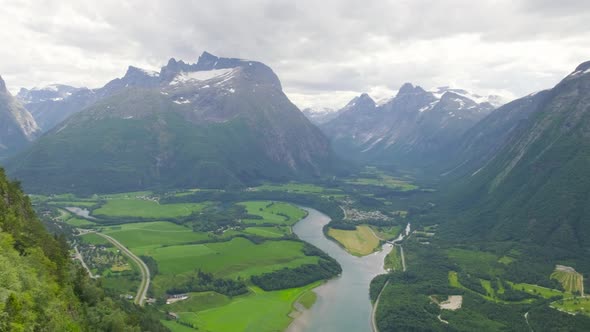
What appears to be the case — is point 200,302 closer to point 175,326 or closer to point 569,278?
point 175,326

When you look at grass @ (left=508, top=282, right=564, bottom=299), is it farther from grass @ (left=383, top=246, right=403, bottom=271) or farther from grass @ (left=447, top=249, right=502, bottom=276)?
grass @ (left=383, top=246, right=403, bottom=271)

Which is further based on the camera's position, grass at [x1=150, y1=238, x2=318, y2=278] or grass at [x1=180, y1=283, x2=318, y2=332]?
grass at [x1=150, y1=238, x2=318, y2=278]

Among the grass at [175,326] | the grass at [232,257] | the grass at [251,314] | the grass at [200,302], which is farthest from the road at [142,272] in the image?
the grass at [251,314]

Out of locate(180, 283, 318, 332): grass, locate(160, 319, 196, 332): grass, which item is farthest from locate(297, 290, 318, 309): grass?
locate(160, 319, 196, 332): grass

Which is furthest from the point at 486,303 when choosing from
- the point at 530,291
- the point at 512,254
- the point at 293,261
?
the point at 293,261

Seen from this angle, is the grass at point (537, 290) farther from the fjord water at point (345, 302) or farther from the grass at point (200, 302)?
the grass at point (200, 302)
